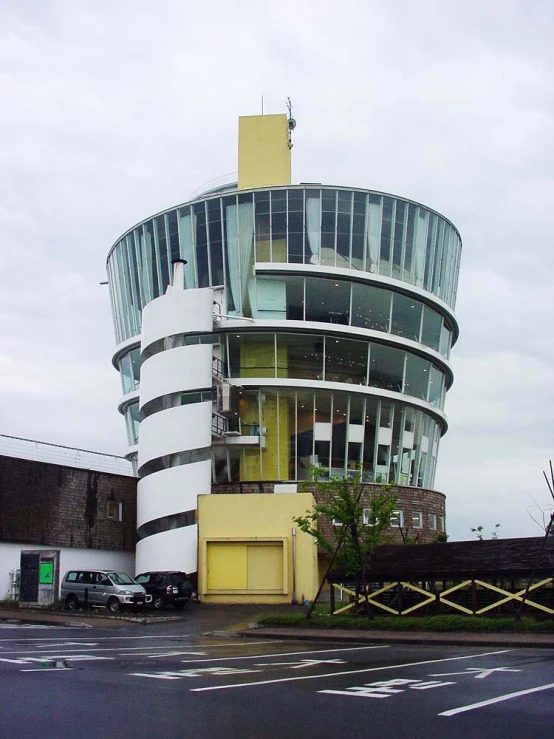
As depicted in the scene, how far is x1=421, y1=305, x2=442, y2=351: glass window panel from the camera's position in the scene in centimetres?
5350

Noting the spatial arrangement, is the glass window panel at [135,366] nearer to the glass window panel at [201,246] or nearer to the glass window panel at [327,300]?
the glass window panel at [201,246]

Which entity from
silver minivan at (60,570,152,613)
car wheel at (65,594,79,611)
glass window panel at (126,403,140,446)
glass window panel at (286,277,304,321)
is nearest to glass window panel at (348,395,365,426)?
glass window panel at (286,277,304,321)

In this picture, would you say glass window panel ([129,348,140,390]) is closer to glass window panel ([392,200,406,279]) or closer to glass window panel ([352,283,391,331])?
glass window panel ([352,283,391,331])

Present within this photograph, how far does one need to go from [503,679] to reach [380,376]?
37369 mm

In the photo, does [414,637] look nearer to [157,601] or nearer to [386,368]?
[157,601]

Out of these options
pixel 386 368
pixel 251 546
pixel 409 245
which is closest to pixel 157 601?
pixel 251 546

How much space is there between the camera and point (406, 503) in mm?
49812

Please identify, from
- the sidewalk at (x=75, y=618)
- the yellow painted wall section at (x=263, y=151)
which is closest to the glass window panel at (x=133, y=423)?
the yellow painted wall section at (x=263, y=151)

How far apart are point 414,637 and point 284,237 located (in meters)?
30.1

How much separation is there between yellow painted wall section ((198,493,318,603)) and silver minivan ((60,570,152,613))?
26.2 feet

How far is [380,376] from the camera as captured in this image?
51.4 metres

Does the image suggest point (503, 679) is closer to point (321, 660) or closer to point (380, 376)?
point (321, 660)

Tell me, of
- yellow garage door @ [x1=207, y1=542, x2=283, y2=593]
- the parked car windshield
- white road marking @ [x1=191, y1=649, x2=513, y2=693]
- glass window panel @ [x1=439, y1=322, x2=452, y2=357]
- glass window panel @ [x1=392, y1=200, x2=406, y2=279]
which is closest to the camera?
white road marking @ [x1=191, y1=649, x2=513, y2=693]

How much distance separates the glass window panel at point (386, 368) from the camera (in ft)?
167
